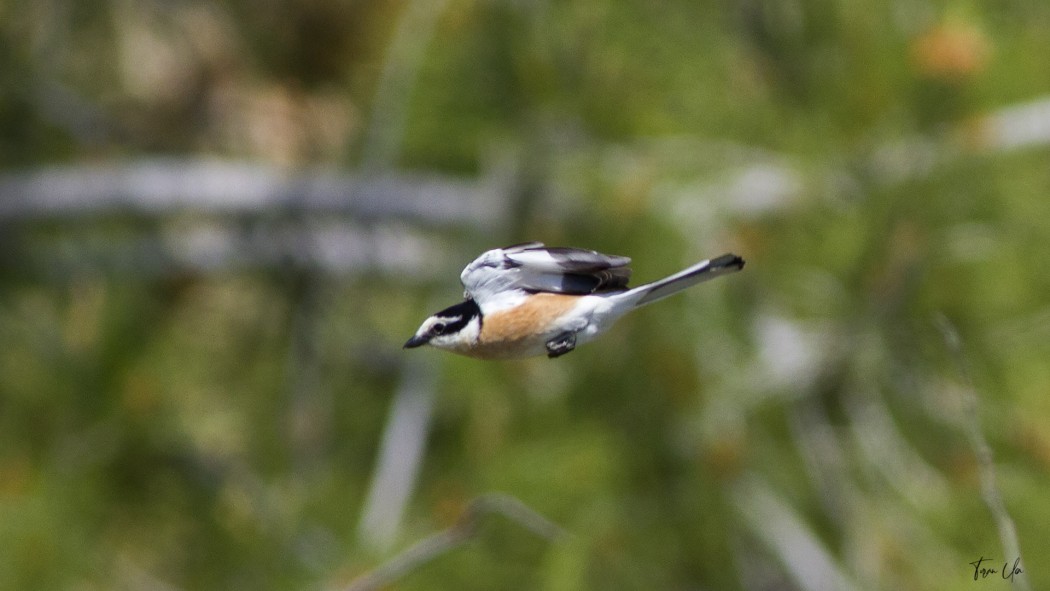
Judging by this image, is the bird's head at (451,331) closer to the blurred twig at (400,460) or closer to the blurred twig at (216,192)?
the blurred twig at (400,460)

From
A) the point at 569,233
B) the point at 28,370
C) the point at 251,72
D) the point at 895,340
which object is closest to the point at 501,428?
the point at 569,233

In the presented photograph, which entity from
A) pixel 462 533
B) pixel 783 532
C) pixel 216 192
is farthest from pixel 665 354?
pixel 216 192

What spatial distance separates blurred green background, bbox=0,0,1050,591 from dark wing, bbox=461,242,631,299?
0.22m

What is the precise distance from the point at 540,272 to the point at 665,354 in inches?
13.8

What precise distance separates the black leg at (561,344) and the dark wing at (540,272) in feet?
0.05

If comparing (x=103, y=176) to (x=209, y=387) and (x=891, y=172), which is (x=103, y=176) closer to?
(x=209, y=387)

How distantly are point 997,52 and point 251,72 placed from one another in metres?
1.01

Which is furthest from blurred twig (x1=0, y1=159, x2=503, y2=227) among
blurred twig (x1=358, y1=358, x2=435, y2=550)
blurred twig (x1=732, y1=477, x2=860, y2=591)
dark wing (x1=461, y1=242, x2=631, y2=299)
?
dark wing (x1=461, y1=242, x2=631, y2=299)

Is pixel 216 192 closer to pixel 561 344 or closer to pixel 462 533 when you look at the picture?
pixel 462 533

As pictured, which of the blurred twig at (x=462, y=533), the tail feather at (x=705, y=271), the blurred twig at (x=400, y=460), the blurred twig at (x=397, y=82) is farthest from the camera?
the blurred twig at (x=397, y=82)

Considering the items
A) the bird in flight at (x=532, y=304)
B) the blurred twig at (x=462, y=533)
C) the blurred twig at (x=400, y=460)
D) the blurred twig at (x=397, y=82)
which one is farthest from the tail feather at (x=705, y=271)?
the blurred twig at (x=397, y=82)

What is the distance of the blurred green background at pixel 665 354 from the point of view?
0.66 metres

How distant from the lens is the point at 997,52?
29.4 inches

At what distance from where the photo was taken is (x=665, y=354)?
2.28 feet
